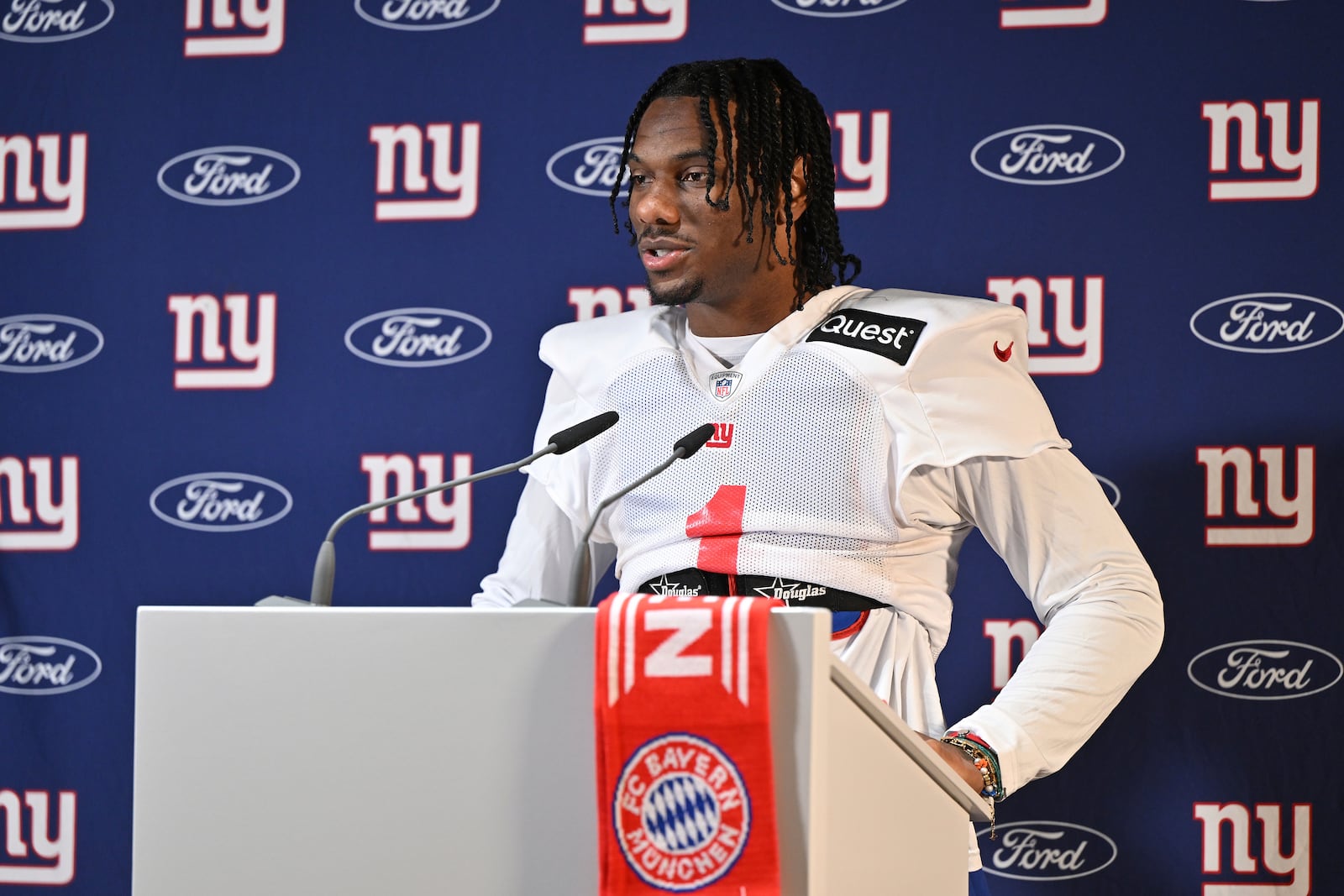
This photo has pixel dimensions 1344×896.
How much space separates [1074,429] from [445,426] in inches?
47.9

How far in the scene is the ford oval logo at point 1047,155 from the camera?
2.59m

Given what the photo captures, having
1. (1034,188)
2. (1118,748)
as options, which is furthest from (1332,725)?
(1034,188)

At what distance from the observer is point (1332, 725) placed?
2482mm

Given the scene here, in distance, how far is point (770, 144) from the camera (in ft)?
6.93

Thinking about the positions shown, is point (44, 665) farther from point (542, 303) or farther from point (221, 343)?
point (542, 303)

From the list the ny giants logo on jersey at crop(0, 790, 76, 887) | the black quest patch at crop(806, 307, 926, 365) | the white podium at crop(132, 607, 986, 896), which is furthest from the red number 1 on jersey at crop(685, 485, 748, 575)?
the ny giants logo on jersey at crop(0, 790, 76, 887)

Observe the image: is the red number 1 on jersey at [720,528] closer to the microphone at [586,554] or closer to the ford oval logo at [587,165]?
the microphone at [586,554]

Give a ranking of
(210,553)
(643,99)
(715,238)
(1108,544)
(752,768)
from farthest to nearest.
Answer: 1. (210,553)
2. (643,99)
3. (715,238)
4. (1108,544)
5. (752,768)

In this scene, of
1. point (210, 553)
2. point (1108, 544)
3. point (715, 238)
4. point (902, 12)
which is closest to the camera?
point (1108, 544)

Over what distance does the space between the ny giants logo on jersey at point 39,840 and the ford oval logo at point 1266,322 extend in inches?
95.7

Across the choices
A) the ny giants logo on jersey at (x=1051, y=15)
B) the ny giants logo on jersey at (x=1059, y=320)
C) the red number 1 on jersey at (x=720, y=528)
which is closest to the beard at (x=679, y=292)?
the red number 1 on jersey at (x=720, y=528)

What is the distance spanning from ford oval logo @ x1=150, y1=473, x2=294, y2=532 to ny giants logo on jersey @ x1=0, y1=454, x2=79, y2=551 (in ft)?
0.60

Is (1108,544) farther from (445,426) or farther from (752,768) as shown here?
(445,426)

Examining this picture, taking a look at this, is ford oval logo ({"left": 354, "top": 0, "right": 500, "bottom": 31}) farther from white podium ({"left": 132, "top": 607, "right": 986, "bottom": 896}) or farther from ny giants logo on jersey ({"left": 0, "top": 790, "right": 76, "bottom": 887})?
white podium ({"left": 132, "top": 607, "right": 986, "bottom": 896})
